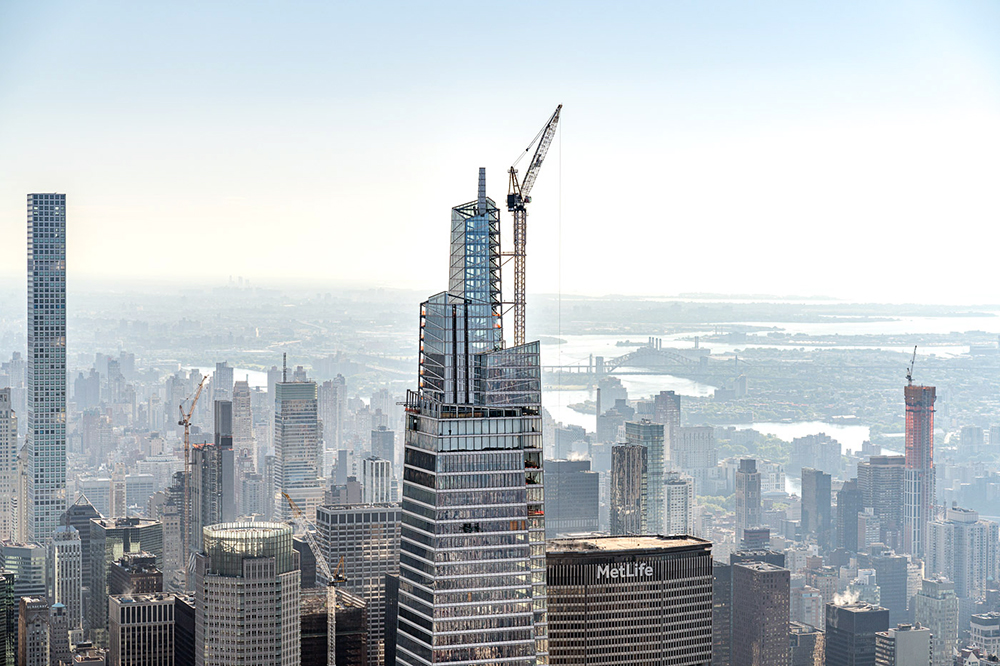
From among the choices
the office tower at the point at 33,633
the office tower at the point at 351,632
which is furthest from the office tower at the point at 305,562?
the office tower at the point at 33,633

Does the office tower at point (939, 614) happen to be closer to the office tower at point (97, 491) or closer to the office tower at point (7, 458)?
the office tower at point (97, 491)

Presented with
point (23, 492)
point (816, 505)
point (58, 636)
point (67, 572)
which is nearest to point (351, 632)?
point (58, 636)

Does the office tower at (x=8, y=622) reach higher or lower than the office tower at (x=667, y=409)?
lower

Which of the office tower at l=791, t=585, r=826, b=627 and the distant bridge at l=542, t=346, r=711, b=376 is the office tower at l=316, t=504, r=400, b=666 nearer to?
the distant bridge at l=542, t=346, r=711, b=376

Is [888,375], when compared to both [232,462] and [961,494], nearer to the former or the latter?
[961,494]

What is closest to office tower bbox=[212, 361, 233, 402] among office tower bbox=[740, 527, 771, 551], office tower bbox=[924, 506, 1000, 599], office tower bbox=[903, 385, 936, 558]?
office tower bbox=[740, 527, 771, 551]

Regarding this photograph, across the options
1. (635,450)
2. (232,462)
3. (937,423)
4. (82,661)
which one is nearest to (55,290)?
(232,462)
